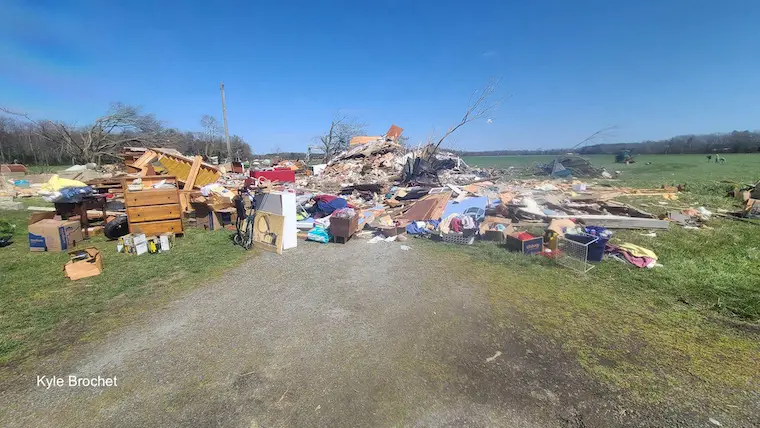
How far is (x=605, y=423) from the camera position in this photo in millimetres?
2213

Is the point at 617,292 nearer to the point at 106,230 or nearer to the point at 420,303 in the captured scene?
the point at 420,303

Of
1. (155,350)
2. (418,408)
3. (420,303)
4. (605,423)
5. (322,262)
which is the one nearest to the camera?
(605,423)

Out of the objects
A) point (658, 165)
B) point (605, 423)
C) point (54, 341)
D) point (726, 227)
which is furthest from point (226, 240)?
point (658, 165)

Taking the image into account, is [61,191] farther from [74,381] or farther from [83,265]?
[74,381]

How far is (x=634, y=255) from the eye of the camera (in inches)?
208

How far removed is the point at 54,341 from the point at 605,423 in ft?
16.1

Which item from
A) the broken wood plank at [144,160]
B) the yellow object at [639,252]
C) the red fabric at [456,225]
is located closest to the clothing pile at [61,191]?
the broken wood plank at [144,160]

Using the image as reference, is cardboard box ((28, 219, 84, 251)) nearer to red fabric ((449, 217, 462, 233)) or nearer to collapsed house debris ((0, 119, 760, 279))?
collapsed house debris ((0, 119, 760, 279))

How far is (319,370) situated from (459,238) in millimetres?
4613

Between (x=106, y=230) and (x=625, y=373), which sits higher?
(x=106, y=230)

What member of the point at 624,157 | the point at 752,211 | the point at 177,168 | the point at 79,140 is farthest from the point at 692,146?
the point at 79,140

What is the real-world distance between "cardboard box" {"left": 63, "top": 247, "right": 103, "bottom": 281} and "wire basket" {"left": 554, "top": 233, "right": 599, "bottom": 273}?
7393mm

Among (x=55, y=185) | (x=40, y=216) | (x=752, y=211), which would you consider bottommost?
(x=752, y=211)

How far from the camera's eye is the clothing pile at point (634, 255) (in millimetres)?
5129
